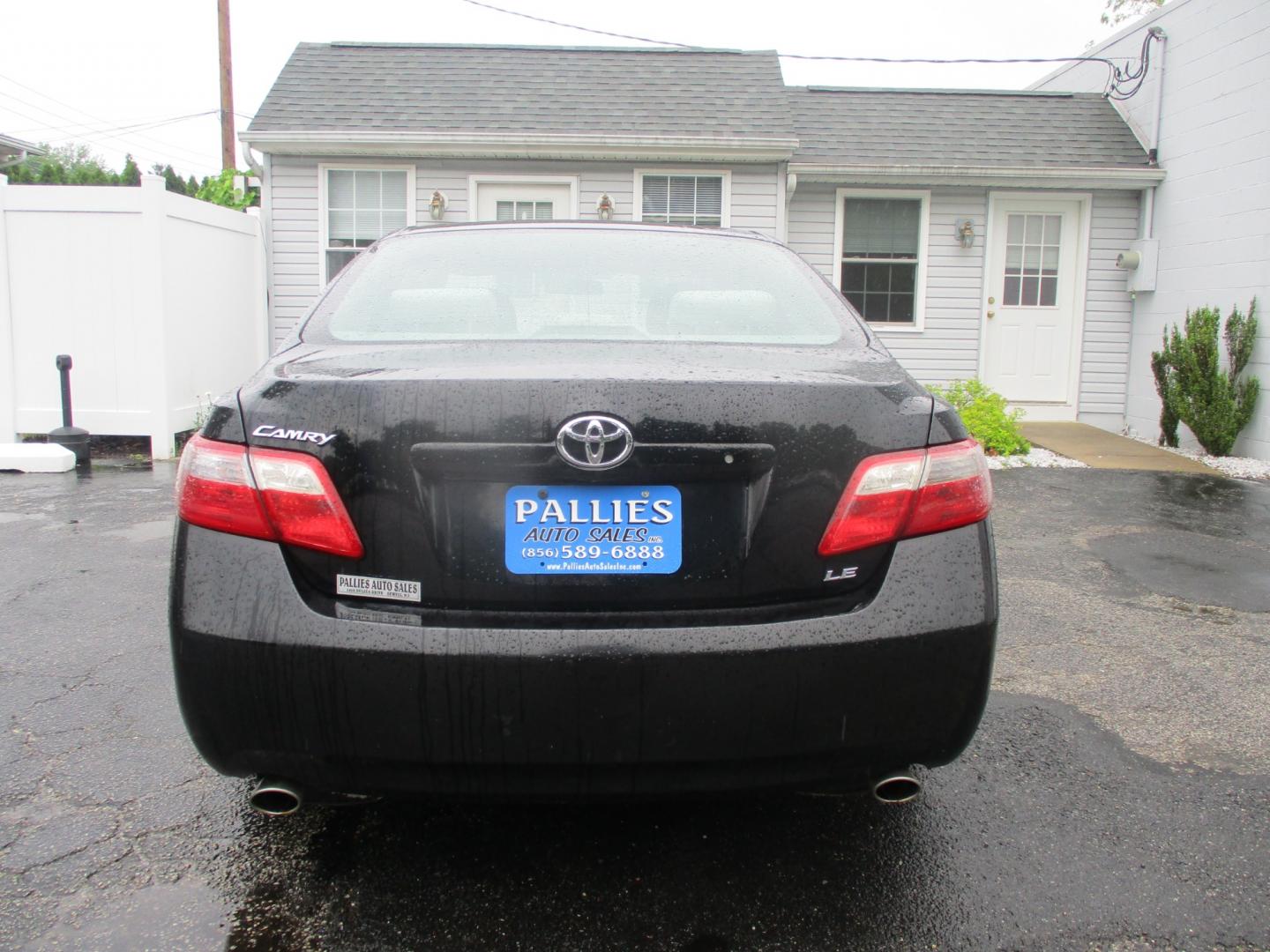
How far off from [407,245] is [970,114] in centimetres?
1103

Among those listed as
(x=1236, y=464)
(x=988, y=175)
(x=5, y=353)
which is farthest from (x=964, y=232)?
(x=5, y=353)

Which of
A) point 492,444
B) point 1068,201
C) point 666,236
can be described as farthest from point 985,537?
point 1068,201

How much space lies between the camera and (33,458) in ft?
25.6

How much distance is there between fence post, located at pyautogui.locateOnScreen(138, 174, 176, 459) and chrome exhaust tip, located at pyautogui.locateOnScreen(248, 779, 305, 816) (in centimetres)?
740

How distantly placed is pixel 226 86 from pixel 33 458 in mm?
11915

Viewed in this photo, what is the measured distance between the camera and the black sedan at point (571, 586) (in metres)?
1.81

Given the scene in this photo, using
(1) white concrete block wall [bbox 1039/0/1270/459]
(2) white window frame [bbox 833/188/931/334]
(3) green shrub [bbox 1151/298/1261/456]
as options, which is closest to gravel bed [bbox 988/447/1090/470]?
(3) green shrub [bbox 1151/298/1261/456]

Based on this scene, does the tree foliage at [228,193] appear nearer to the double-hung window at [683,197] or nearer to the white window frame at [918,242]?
the double-hung window at [683,197]

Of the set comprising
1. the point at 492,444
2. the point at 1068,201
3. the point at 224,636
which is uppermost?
the point at 1068,201

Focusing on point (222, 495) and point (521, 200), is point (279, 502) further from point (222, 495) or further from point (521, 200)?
point (521, 200)

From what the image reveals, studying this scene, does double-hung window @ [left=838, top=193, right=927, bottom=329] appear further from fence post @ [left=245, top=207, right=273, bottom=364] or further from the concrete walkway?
fence post @ [left=245, top=207, right=273, bottom=364]

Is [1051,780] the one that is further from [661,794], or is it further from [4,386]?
[4,386]

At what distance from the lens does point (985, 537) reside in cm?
200

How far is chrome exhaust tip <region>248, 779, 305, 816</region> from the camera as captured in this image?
6.36ft
